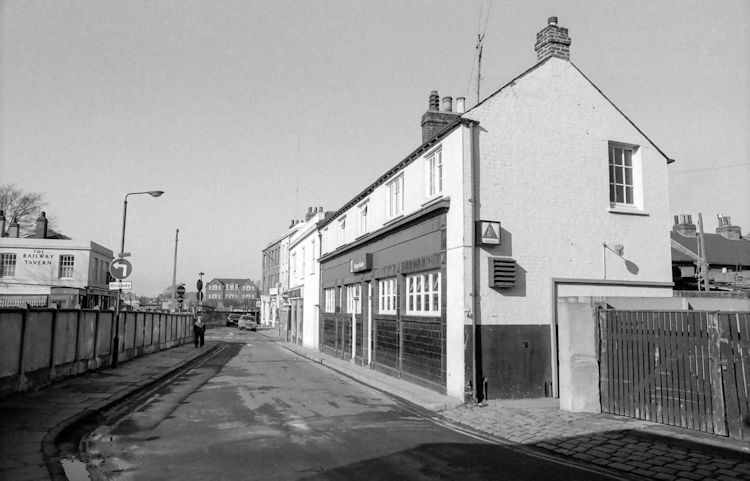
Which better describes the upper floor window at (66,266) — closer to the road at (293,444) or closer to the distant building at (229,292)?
the road at (293,444)

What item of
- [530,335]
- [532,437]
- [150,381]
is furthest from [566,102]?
[150,381]

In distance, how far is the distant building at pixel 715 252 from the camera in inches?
1538

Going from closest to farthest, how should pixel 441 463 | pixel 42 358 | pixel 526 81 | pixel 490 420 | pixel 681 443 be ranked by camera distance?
pixel 441 463 → pixel 681 443 → pixel 490 420 → pixel 42 358 → pixel 526 81

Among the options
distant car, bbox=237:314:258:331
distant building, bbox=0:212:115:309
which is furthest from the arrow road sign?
distant car, bbox=237:314:258:331

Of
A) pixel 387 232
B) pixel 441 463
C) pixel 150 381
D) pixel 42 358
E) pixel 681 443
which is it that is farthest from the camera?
pixel 387 232

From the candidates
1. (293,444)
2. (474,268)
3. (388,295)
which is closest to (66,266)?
(388,295)

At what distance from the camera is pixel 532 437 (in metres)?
8.80

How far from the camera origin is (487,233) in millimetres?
12406

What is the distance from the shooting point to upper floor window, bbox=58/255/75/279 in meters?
46.3

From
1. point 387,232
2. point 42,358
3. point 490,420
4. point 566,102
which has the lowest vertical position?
point 490,420

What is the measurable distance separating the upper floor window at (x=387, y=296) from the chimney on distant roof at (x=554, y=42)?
26.3ft

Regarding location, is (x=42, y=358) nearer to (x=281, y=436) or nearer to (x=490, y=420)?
(x=281, y=436)

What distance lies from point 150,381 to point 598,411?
1138 cm

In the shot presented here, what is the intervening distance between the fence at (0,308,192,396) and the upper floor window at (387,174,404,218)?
9.77 metres
